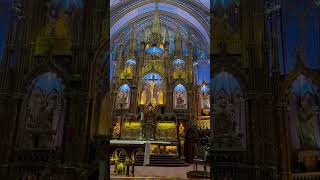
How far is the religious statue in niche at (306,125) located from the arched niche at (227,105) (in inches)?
42.7

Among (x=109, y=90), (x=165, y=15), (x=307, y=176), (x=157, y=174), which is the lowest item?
(x=157, y=174)

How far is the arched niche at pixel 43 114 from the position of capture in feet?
17.2

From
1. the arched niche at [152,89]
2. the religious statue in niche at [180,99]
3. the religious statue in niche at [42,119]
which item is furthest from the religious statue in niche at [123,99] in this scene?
the religious statue in niche at [42,119]

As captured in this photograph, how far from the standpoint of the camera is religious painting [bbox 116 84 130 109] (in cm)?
1695

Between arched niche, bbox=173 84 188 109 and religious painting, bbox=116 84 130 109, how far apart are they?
2.76 m

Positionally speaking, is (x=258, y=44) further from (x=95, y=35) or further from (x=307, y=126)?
(x=95, y=35)

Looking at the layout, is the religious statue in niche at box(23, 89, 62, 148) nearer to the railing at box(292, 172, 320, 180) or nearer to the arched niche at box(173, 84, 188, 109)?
the railing at box(292, 172, 320, 180)

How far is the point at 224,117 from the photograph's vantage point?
521 cm

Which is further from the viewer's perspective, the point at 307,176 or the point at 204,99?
the point at 204,99

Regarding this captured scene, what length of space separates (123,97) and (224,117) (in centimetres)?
1252

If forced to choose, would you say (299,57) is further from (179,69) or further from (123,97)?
(123,97)

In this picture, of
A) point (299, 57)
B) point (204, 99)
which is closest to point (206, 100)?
point (204, 99)

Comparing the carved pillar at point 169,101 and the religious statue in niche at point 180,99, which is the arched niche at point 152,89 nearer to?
the carved pillar at point 169,101

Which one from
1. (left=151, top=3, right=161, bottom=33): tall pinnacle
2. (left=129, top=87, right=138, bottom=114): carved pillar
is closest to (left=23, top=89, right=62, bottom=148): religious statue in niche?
(left=129, top=87, right=138, bottom=114): carved pillar
